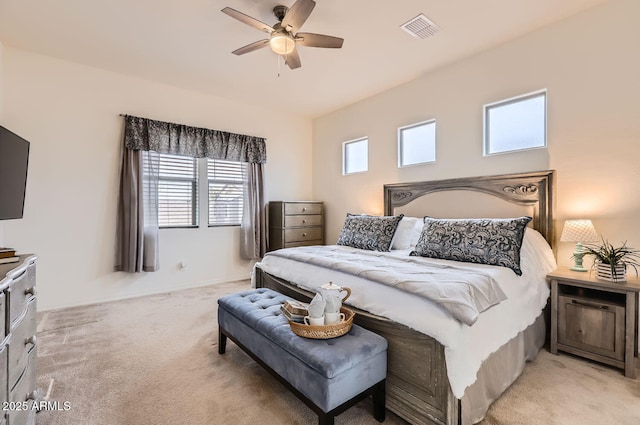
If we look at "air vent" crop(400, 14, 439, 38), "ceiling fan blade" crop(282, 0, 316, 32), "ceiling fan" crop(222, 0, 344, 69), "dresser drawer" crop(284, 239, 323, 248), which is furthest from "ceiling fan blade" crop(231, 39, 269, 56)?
"dresser drawer" crop(284, 239, 323, 248)

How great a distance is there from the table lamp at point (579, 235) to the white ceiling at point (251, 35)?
1.84 meters

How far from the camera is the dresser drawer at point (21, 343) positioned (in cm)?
120

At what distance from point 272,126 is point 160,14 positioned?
2.61m

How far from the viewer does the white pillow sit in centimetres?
324

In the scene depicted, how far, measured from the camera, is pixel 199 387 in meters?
1.92

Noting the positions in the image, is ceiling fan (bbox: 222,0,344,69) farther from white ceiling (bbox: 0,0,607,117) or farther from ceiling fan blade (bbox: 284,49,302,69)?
white ceiling (bbox: 0,0,607,117)

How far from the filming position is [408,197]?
3865 mm

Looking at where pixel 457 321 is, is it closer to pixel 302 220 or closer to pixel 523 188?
pixel 523 188

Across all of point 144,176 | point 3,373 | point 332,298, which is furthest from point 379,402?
point 144,176

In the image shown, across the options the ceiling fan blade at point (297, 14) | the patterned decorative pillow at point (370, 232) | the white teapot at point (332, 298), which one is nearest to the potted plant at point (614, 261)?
the patterned decorative pillow at point (370, 232)

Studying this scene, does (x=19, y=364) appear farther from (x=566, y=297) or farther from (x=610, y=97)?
(x=610, y=97)

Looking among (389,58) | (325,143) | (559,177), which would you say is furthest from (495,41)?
(325,143)

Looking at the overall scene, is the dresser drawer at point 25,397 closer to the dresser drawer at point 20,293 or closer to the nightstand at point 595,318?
the dresser drawer at point 20,293

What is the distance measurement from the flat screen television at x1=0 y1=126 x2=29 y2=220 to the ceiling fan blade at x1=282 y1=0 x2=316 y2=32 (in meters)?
1.97
